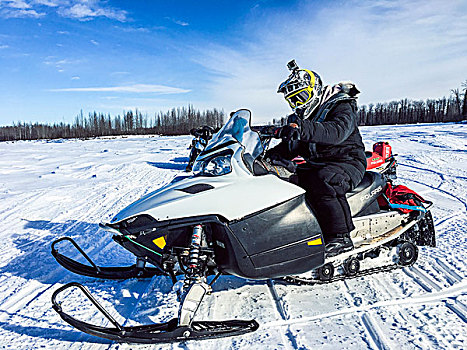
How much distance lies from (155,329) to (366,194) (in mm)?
2149

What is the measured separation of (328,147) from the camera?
3.19 m

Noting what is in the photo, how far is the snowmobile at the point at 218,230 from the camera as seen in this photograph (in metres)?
2.38

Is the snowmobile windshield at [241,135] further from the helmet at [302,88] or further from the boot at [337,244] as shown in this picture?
the boot at [337,244]

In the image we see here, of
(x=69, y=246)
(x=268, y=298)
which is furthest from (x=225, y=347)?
(x=69, y=246)

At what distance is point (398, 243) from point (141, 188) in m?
5.48

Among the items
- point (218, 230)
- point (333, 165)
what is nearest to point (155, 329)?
point (218, 230)

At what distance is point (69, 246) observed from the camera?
4215mm

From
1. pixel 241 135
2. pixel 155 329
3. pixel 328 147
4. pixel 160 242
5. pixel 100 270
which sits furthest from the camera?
pixel 100 270

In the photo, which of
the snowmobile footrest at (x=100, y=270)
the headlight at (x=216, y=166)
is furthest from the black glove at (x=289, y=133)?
the snowmobile footrest at (x=100, y=270)

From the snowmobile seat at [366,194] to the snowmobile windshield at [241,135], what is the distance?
40.8 inches

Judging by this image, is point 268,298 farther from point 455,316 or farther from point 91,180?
point 91,180

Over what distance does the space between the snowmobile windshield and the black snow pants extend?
0.51 metres

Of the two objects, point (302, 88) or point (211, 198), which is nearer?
point (211, 198)

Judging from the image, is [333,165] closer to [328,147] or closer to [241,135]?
[328,147]
